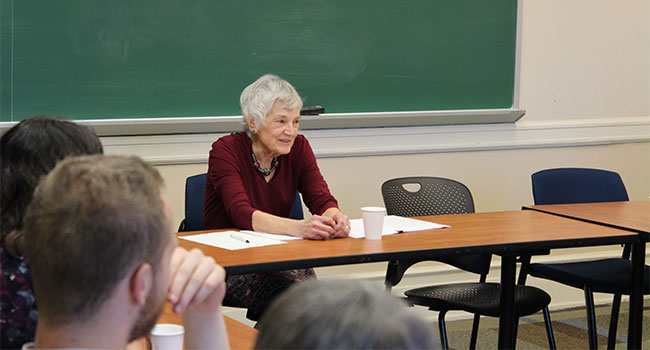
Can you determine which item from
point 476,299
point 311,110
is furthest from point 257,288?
point 311,110

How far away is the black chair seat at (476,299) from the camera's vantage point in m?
2.94

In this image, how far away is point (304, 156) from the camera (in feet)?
10.7

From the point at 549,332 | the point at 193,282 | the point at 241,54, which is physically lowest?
the point at 549,332

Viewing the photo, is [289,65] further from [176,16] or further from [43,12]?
[43,12]

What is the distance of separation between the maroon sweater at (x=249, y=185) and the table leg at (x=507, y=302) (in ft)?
2.49

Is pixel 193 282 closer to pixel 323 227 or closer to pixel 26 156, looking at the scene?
pixel 26 156

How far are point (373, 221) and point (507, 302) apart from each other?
25.6 inches

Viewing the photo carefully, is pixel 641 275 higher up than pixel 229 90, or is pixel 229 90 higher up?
pixel 229 90

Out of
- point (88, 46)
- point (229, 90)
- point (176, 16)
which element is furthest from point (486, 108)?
point (88, 46)

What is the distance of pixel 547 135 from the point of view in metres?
4.65

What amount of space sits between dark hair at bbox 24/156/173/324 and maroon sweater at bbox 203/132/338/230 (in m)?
1.96

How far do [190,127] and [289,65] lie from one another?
0.61 m

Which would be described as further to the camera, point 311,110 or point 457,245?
point 311,110

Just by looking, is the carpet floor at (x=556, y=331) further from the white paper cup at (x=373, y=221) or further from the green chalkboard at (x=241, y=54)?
the white paper cup at (x=373, y=221)
